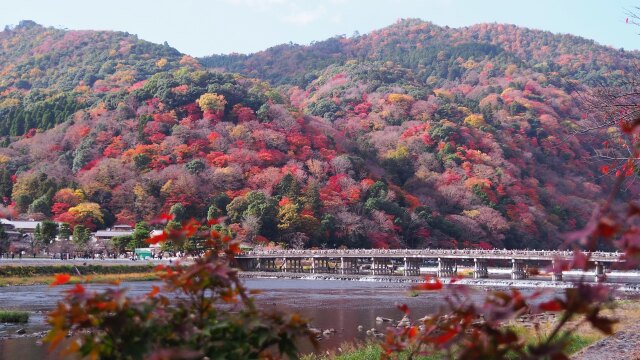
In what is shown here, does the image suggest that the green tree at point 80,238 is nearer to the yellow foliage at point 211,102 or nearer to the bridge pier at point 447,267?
the yellow foliage at point 211,102

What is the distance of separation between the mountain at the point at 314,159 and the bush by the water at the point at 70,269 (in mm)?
13461

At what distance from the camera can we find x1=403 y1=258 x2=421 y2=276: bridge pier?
65.9 meters

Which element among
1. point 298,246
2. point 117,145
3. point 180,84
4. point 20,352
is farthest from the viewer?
point 180,84

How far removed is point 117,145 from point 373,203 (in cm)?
2997

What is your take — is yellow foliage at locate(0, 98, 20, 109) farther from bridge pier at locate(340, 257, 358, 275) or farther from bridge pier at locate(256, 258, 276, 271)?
bridge pier at locate(340, 257, 358, 275)

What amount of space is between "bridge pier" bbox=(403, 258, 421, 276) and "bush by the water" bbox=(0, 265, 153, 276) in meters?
24.0

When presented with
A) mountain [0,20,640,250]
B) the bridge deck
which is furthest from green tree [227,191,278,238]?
the bridge deck

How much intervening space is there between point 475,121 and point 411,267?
37.8 m

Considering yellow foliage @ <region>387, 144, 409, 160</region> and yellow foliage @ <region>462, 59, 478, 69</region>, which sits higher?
yellow foliage @ <region>462, 59, 478, 69</region>

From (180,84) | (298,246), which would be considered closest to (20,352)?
(298,246)

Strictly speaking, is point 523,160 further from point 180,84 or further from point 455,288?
point 455,288

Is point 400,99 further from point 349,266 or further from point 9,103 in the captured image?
point 9,103

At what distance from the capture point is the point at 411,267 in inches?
2689

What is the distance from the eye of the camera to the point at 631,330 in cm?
1412
